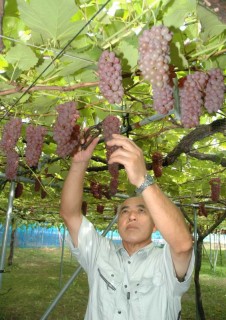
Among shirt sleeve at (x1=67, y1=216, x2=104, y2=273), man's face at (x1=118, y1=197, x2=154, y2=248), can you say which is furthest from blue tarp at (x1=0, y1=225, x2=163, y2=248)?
man's face at (x1=118, y1=197, x2=154, y2=248)

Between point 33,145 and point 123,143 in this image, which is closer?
point 123,143

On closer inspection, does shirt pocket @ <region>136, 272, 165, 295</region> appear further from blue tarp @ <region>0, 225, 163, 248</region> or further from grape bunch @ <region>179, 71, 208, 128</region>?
blue tarp @ <region>0, 225, 163, 248</region>

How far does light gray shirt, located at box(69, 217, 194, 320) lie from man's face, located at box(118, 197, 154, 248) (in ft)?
0.27

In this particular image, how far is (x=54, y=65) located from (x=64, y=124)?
355 mm

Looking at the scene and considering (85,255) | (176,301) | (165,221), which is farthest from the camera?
(85,255)

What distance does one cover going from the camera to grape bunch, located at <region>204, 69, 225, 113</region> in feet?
5.63

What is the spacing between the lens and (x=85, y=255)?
103 inches

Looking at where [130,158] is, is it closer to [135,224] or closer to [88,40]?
[88,40]

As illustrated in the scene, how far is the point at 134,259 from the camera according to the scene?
8.18ft

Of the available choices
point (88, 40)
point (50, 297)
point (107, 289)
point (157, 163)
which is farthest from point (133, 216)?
point (50, 297)

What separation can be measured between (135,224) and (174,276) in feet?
1.52

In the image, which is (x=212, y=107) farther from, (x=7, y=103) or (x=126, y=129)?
(x=7, y=103)

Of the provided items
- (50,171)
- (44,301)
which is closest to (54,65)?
(50,171)

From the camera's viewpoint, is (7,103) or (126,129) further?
(126,129)
